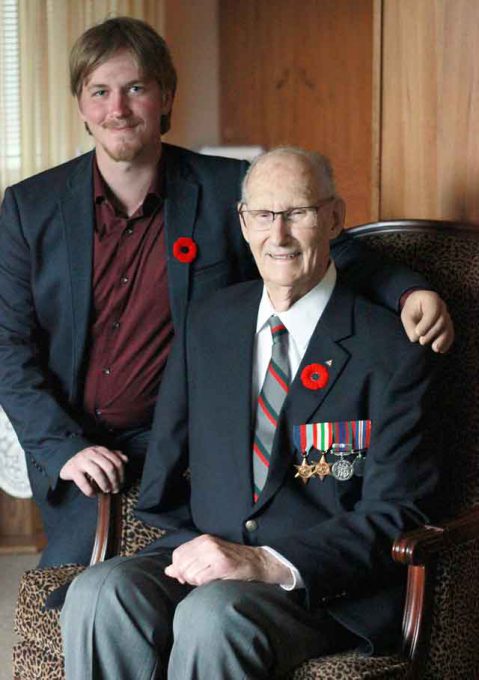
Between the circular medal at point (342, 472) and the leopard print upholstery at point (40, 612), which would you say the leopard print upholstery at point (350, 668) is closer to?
the circular medal at point (342, 472)

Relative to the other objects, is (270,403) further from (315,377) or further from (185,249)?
(185,249)

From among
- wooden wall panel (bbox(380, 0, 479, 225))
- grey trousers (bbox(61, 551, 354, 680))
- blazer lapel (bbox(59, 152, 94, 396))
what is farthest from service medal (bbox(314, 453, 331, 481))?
wooden wall panel (bbox(380, 0, 479, 225))

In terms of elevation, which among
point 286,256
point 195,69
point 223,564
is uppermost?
point 195,69

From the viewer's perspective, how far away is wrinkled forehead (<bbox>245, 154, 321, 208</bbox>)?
2258 mm

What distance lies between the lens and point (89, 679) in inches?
Result: 81.4

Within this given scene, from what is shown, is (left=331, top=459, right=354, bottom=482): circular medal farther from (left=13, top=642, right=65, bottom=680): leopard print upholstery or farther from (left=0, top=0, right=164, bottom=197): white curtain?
(left=0, top=0, right=164, bottom=197): white curtain

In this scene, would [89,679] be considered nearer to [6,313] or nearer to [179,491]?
[179,491]

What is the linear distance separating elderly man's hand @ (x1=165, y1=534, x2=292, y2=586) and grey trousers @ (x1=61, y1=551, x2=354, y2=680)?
2 cm

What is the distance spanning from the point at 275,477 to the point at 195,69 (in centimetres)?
349

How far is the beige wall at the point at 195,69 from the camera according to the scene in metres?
5.25

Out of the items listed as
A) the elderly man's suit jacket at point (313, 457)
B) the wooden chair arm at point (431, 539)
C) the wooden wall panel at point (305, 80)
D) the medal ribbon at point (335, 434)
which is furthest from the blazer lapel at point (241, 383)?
the wooden wall panel at point (305, 80)

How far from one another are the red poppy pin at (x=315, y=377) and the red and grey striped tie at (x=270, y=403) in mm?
50

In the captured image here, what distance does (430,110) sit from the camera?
9.45 ft

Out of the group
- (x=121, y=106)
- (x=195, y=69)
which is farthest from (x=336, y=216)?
(x=195, y=69)
